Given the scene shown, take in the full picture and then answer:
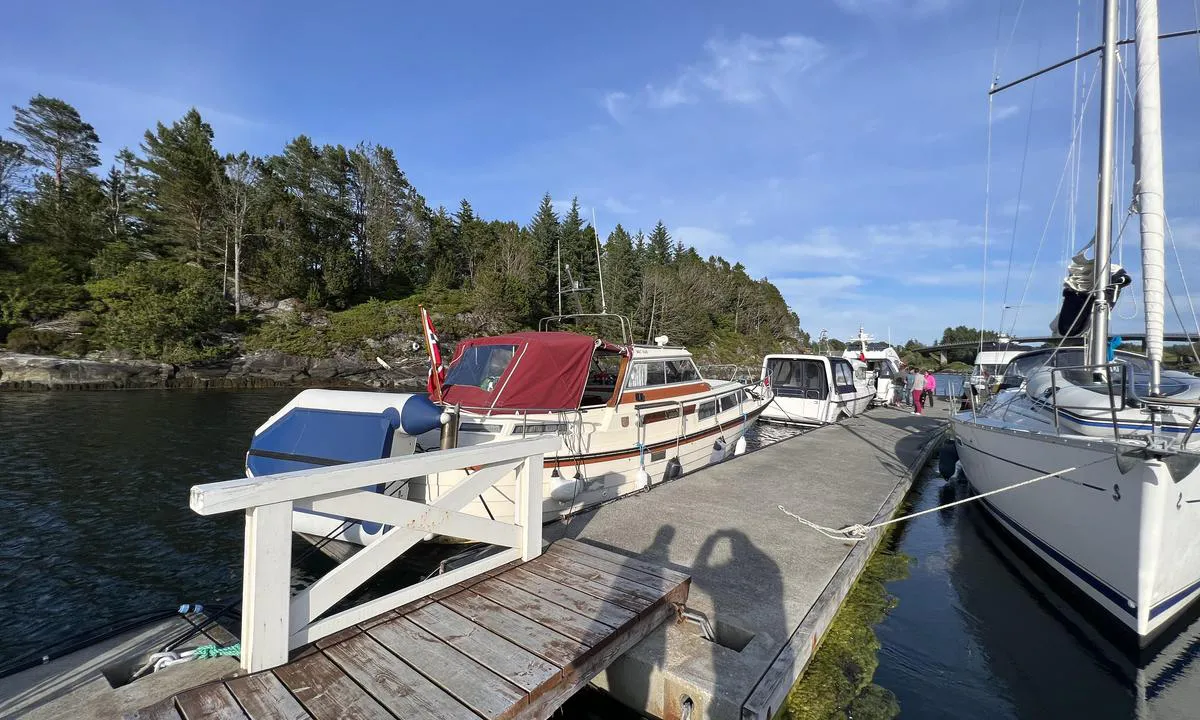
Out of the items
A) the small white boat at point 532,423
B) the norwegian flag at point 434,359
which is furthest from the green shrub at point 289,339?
the norwegian flag at point 434,359

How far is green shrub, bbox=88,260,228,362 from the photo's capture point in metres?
26.6

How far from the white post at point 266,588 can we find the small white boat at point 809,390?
53.3ft

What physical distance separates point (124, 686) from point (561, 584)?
2621 millimetres

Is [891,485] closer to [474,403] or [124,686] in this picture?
[474,403]

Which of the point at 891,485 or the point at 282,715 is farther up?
the point at 282,715

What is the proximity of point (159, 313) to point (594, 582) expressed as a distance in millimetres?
33824

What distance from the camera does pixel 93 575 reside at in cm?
579

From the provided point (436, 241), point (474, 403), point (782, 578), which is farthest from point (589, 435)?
point (436, 241)

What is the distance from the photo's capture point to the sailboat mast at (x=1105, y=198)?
6.84 meters

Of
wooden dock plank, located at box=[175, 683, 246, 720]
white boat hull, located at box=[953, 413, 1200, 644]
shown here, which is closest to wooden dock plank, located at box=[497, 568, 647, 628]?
wooden dock plank, located at box=[175, 683, 246, 720]

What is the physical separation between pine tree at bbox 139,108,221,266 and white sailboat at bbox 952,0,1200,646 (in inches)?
2017

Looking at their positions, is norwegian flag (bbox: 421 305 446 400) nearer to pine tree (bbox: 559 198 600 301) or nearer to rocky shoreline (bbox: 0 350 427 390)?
rocky shoreline (bbox: 0 350 427 390)

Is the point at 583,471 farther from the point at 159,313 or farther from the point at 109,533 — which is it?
the point at 159,313

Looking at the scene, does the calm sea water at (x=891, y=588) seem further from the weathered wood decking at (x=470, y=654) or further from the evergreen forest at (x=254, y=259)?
the evergreen forest at (x=254, y=259)
